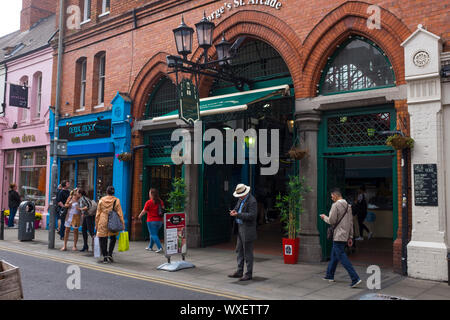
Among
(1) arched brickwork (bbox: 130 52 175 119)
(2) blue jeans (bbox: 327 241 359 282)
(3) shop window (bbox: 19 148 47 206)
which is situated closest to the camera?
(2) blue jeans (bbox: 327 241 359 282)

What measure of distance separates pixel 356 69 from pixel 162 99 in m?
6.83

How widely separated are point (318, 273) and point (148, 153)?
7749mm

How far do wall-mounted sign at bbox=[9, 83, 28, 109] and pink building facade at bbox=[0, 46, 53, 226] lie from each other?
1.02 feet

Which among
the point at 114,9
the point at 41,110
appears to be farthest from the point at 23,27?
the point at 114,9

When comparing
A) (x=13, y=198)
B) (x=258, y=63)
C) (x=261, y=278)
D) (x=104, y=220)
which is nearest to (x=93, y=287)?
(x=104, y=220)

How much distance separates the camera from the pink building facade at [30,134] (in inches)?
708

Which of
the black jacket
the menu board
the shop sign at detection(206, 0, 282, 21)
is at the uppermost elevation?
the shop sign at detection(206, 0, 282, 21)

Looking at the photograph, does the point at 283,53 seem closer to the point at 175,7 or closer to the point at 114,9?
the point at 175,7

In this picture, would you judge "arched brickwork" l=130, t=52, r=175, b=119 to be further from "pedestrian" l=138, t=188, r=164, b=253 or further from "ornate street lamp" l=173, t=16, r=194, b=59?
"pedestrian" l=138, t=188, r=164, b=253

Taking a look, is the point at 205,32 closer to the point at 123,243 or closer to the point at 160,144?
the point at 160,144

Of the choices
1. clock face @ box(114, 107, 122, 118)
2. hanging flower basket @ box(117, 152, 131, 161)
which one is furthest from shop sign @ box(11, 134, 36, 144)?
hanging flower basket @ box(117, 152, 131, 161)

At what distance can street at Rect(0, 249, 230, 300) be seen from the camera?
6508 mm

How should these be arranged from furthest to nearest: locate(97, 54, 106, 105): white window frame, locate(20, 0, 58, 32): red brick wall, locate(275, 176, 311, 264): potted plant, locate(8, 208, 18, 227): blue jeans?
locate(20, 0, 58, 32): red brick wall < locate(8, 208, 18, 227): blue jeans < locate(97, 54, 106, 105): white window frame < locate(275, 176, 311, 264): potted plant
